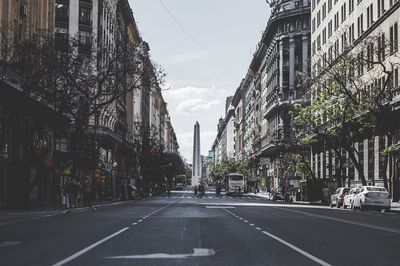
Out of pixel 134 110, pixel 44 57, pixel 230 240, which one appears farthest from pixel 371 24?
pixel 134 110

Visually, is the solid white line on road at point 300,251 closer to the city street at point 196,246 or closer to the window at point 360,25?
the city street at point 196,246

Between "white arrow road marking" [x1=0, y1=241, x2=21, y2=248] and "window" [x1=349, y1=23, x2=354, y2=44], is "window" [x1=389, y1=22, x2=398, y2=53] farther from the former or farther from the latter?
"white arrow road marking" [x1=0, y1=241, x2=21, y2=248]

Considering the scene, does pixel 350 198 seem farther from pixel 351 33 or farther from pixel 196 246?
pixel 196 246

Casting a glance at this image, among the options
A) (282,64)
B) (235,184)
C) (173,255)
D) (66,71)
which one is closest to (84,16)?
(66,71)

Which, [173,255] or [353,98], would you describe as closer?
[173,255]

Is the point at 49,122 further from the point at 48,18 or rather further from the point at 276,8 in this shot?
the point at 276,8

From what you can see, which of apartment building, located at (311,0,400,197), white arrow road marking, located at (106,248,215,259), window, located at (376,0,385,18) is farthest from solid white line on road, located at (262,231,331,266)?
window, located at (376,0,385,18)

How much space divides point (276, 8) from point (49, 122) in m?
75.0

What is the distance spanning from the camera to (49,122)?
51.5 metres

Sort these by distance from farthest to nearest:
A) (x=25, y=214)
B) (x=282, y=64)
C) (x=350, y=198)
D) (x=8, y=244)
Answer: (x=282, y=64) < (x=350, y=198) < (x=25, y=214) < (x=8, y=244)

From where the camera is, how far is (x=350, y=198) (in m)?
48.4

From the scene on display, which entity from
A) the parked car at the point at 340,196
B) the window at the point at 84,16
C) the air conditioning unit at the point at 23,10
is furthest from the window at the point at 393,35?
the window at the point at 84,16

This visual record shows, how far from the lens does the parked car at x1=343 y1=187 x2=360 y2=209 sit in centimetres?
4731

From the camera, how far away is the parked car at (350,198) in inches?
1863
